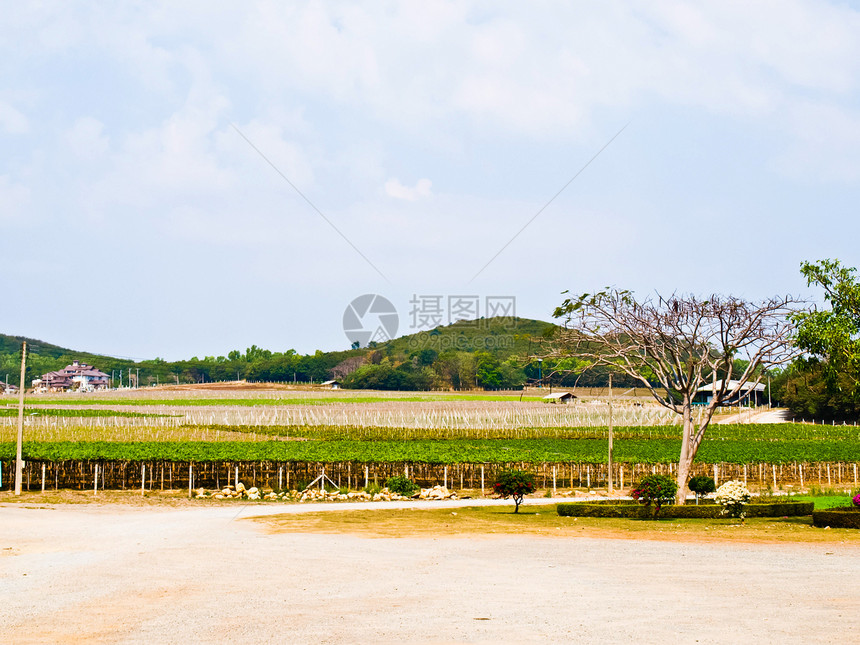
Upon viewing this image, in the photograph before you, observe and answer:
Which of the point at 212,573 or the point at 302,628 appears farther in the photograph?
the point at 212,573

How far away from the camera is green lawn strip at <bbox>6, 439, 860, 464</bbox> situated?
54531 millimetres

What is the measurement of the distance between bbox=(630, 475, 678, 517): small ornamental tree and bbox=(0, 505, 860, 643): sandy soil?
782cm

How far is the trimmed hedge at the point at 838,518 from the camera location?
2816cm

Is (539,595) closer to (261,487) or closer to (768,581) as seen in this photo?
(768,581)

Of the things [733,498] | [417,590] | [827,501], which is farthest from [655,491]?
[417,590]

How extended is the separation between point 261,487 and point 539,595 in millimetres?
36478

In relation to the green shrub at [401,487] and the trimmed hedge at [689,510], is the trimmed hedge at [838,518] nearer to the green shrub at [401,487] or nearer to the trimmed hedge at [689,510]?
the trimmed hedge at [689,510]

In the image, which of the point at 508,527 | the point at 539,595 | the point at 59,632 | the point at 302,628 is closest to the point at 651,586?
the point at 539,595

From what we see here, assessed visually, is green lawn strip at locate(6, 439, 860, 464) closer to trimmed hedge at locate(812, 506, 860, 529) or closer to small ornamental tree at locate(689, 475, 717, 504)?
small ornamental tree at locate(689, 475, 717, 504)

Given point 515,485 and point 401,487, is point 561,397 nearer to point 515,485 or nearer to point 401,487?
point 401,487

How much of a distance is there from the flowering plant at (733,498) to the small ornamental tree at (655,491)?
2170 mm

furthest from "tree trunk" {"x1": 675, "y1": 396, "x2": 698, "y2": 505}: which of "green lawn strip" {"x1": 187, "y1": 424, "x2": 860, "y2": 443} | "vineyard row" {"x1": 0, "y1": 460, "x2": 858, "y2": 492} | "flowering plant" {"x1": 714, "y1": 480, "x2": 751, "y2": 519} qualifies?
"green lawn strip" {"x1": 187, "y1": 424, "x2": 860, "y2": 443}

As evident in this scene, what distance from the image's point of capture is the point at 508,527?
30.0 meters

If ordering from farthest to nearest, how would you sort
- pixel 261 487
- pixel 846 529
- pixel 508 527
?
pixel 261 487
pixel 508 527
pixel 846 529
